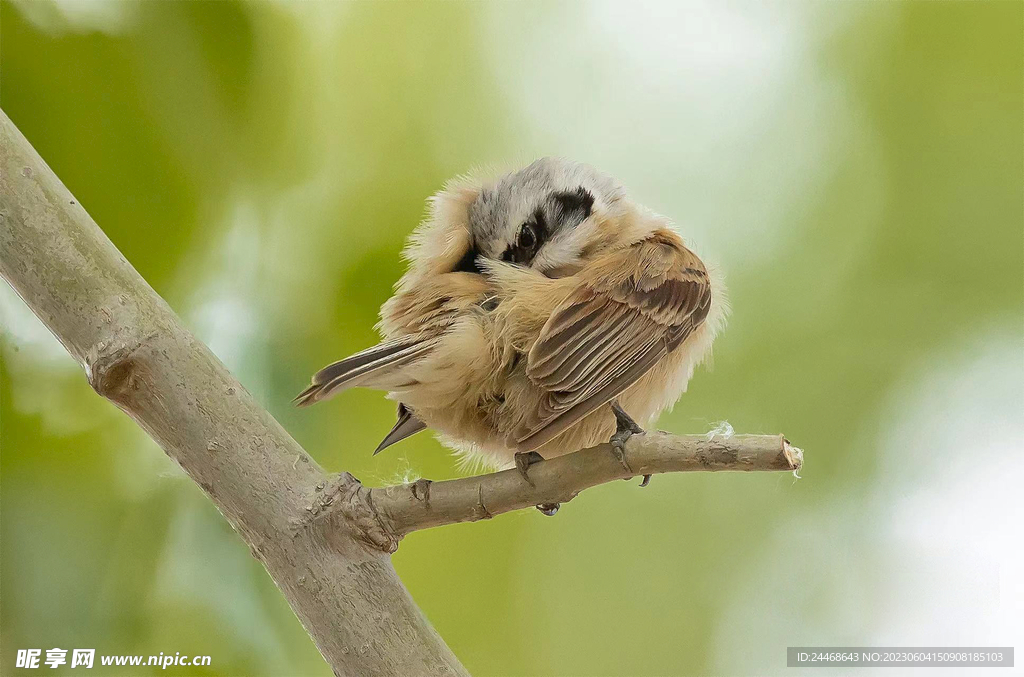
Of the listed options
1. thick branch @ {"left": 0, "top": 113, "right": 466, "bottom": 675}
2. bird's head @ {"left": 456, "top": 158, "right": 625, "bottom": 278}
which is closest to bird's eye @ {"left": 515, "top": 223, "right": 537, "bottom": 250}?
bird's head @ {"left": 456, "top": 158, "right": 625, "bottom": 278}

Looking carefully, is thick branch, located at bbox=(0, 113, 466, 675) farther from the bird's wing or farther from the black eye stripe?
the black eye stripe

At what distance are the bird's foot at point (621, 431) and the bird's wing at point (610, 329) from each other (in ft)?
0.13

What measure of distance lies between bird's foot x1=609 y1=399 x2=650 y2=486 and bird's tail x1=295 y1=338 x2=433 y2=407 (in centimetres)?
20

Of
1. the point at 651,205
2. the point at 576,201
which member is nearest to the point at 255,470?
the point at 576,201

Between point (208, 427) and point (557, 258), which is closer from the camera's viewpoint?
point (208, 427)

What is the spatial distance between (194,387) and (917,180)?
1148 mm

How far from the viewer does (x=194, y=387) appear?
2.74 feet

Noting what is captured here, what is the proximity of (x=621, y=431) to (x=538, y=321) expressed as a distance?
0.46 feet

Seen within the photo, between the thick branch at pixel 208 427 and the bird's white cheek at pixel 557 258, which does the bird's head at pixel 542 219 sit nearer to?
the bird's white cheek at pixel 557 258

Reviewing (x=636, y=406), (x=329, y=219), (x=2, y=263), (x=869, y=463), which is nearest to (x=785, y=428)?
(x=869, y=463)

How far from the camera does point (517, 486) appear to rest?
80 centimetres

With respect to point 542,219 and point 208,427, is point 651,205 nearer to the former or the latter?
point 542,219

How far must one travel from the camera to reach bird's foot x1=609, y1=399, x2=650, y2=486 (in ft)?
2.55

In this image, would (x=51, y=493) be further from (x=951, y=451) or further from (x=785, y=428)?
(x=951, y=451)
